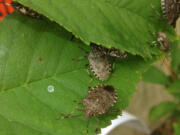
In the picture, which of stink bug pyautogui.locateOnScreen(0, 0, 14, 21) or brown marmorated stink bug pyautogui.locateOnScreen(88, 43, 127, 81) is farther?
brown marmorated stink bug pyautogui.locateOnScreen(88, 43, 127, 81)

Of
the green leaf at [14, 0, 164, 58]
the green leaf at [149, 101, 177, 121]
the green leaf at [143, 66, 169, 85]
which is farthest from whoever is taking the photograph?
the green leaf at [149, 101, 177, 121]

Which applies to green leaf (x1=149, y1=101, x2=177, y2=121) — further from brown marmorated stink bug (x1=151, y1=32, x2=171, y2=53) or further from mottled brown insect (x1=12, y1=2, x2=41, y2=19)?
mottled brown insect (x1=12, y1=2, x2=41, y2=19)

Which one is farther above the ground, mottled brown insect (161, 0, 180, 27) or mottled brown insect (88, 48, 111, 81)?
mottled brown insect (161, 0, 180, 27)

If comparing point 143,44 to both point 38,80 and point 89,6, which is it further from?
point 38,80

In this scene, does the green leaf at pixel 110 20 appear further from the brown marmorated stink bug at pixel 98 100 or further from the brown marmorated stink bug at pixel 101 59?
the brown marmorated stink bug at pixel 98 100

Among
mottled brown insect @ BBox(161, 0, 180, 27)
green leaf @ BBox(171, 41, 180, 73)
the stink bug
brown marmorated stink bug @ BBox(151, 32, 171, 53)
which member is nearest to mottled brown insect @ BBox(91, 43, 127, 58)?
brown marmorated stink bug @ BBox(151, 32, 171, 53)

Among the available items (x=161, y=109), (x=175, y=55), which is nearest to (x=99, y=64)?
(x=175, y=55)
